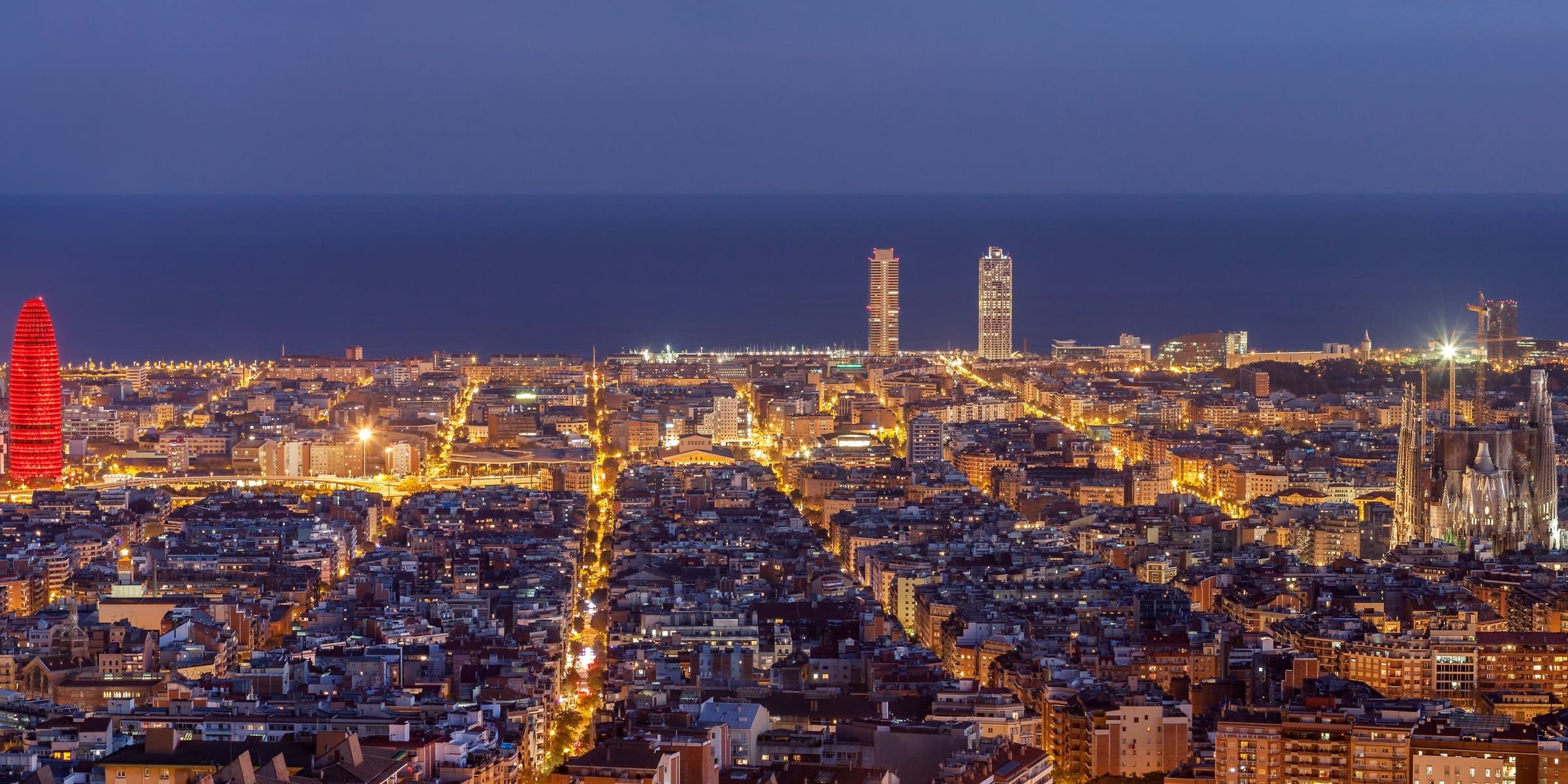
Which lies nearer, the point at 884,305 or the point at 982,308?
the point at 884,305

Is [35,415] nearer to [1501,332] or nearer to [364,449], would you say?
[364,449]

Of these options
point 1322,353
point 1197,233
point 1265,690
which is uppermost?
point 1197,233

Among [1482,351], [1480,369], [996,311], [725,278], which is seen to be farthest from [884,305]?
[725,278]

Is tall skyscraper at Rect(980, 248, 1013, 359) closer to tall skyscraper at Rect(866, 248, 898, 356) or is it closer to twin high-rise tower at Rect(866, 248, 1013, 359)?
twin high-rise tower at Rect(866, 248, 1013, 359)

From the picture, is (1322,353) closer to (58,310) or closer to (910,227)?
(58,310)

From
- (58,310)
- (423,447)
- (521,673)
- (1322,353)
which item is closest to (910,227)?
(58,310)

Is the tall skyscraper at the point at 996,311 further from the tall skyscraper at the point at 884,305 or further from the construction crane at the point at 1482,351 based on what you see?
the construction crane at the point at 1482,351
